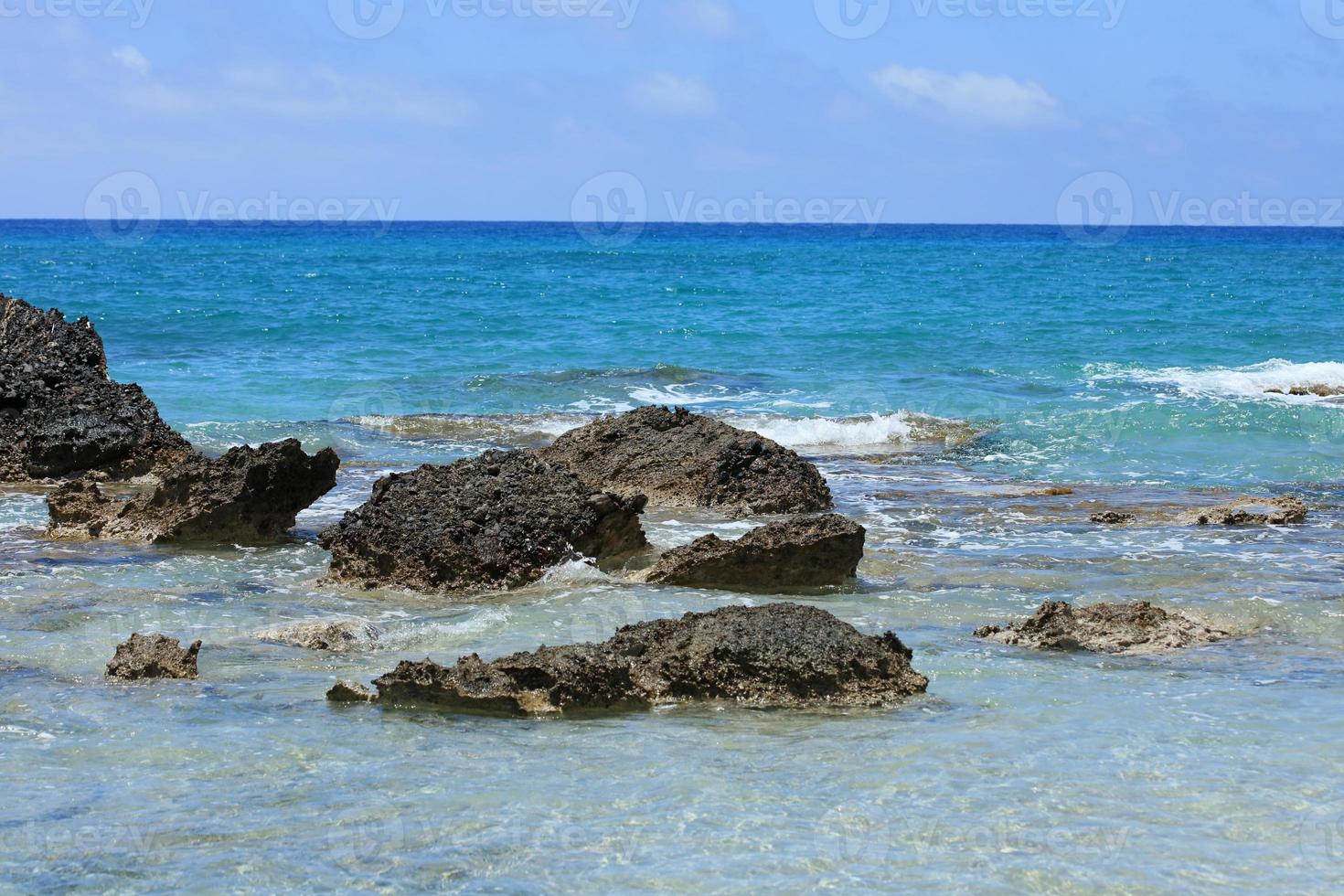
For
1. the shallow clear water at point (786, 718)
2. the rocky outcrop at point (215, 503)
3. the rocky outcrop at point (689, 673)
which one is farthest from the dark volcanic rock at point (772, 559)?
the rocky outcrop at point (215, 503)

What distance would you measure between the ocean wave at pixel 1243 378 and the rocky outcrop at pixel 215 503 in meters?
14.0

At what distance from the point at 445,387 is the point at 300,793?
16.8m

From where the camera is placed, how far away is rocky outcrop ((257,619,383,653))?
669cm

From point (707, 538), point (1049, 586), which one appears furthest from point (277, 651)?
point (1049, 586)

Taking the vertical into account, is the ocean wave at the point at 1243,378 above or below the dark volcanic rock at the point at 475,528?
above

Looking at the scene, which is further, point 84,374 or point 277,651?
point 84,374

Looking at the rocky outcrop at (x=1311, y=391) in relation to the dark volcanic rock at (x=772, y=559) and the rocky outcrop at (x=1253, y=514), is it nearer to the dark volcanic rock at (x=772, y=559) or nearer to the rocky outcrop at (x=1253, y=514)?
the rocky outcrop at (x=1253, y=514)

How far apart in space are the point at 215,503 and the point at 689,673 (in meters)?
4.51

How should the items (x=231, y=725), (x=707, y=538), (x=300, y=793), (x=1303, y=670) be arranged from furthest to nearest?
1. (x=707, y=538)
2. (x=1303, y=670)
3. (x=231, y=725)
4. (x=300, y=793)

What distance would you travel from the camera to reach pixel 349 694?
225 inches

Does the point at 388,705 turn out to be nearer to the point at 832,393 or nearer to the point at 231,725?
the point at 231,725

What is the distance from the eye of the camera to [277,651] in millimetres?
6605

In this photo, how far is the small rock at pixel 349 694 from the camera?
5.73 m

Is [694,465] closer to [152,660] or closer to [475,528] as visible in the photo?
[475,528]
